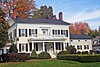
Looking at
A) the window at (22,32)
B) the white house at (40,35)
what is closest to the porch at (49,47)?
the white house at (40,35)

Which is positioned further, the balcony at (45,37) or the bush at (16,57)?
the balcony at (45,37)

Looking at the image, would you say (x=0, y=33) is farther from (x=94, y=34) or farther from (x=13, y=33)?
(x=94, y=34)

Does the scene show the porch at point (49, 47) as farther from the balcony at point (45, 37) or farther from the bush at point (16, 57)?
the bush at point (16, 57)

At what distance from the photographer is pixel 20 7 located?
67750 mm

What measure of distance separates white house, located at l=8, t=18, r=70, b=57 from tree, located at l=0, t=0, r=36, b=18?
38.8 ft

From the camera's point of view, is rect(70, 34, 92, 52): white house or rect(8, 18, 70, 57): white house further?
rect(70, 34, 92, 52): white house

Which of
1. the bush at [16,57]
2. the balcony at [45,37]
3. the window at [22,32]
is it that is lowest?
the bush at [16,57]

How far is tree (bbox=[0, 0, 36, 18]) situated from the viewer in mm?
65812

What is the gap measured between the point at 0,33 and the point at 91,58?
1317cm

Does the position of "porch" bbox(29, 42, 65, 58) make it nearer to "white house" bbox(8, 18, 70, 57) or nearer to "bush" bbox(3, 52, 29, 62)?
"white house" bbox(8, 18, 70, 57)

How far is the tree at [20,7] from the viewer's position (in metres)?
65.8

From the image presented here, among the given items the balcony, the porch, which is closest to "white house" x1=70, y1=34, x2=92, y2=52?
the porch

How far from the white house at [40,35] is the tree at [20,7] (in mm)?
11834

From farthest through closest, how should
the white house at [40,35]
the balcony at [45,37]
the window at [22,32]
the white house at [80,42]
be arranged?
the white house at [80,42]
the balcony at [45,37]
the white house at [40,35]
the window at [22,32]
